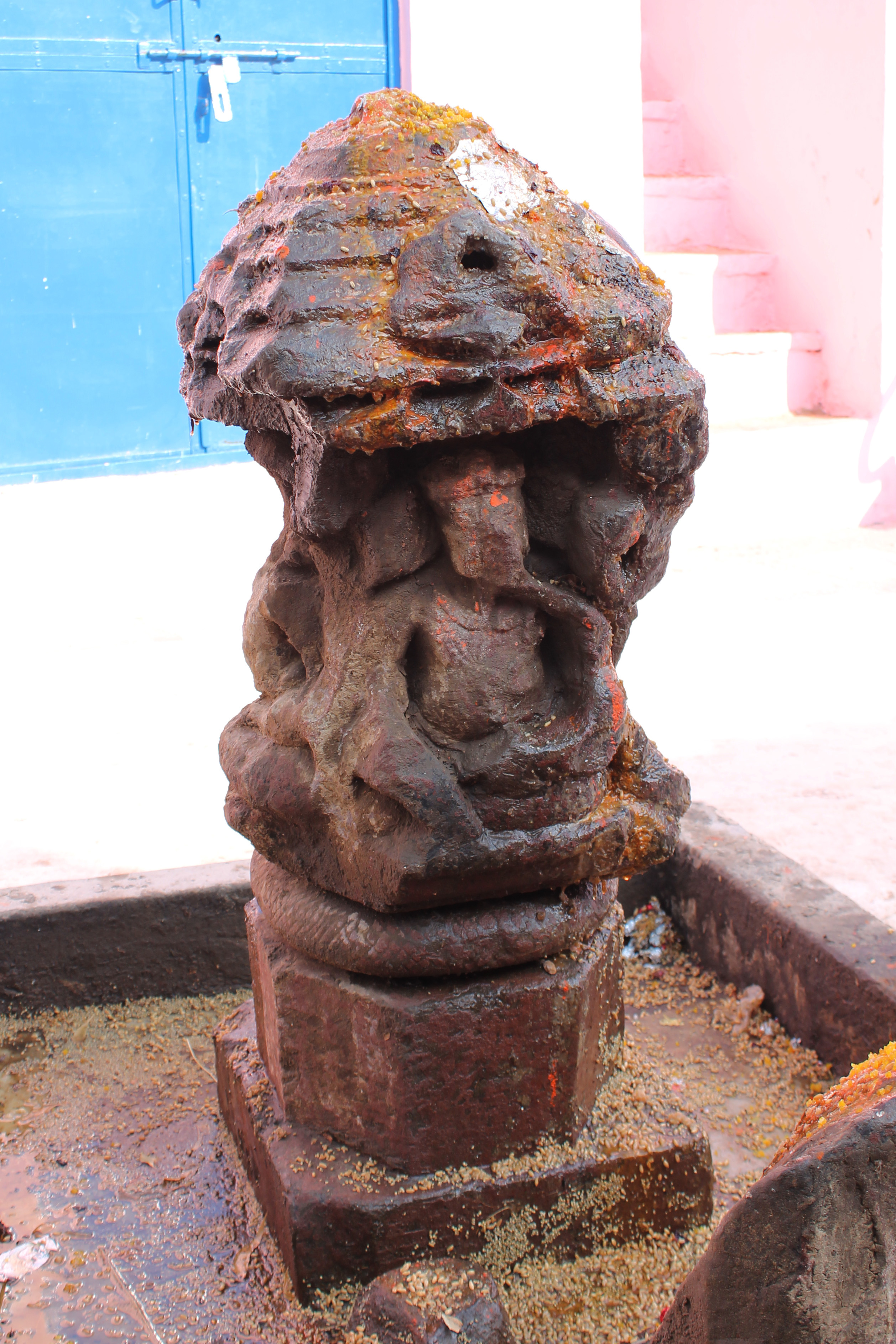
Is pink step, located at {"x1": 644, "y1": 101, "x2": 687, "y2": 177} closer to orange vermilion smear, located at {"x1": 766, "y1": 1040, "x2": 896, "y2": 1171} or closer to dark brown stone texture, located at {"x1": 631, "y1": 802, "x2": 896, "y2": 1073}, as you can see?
dark brown stone texture, located at {"x1": 631, "y1": 802, "x2": 896, "y2": 1073}

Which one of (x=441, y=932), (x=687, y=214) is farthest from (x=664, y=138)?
(x=441, y=932)

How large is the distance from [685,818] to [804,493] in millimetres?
4033

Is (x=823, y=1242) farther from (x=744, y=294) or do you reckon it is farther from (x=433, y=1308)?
(x=744, y=294)

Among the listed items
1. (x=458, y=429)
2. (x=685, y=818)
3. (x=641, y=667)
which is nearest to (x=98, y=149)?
(x=641, y=667)

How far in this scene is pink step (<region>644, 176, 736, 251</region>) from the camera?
23.6ft

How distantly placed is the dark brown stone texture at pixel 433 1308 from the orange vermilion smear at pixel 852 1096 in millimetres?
442

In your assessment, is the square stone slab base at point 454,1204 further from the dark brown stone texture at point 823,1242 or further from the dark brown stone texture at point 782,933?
the dark brown stone texture at point 823,1242

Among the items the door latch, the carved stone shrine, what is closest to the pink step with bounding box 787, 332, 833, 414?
the door latch

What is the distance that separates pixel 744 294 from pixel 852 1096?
640 centimetres

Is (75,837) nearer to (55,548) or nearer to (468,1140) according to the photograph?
(468,1140)

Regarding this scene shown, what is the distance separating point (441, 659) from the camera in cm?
140

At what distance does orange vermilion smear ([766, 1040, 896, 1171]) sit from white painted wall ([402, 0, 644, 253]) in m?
4.94

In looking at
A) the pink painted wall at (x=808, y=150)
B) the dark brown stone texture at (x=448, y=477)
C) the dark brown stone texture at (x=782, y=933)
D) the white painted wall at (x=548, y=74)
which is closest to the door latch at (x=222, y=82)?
the white painted wall at (x=548, y=74)

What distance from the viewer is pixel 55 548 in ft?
17.0
